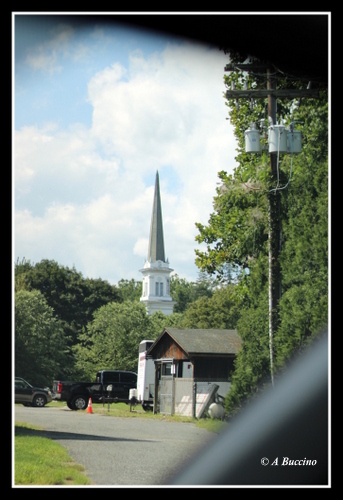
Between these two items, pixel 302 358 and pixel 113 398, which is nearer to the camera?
pixel 302 358

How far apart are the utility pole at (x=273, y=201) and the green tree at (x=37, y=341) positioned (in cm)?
242

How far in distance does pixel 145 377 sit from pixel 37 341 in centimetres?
412

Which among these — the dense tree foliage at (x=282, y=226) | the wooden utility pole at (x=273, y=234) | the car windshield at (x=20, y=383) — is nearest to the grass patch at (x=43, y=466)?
the car windshield at (x=20, y=383)

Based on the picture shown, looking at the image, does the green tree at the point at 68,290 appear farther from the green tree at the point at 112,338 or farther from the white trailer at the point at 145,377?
the white trailer at the point at 145,377

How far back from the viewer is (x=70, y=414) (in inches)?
393

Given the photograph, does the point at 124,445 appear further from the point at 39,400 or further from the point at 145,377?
the point at 145,377

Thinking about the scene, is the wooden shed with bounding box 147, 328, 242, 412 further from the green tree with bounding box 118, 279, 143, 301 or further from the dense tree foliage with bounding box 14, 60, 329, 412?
the green tree with bounding box 118, 279, 143, 301

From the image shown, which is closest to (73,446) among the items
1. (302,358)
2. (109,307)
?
(109,307)

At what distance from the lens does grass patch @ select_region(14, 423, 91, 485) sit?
260 inches

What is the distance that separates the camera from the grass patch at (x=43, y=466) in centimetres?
660

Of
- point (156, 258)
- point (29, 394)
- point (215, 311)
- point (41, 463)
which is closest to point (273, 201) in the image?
point (156, 258)

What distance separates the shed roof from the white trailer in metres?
0.19
